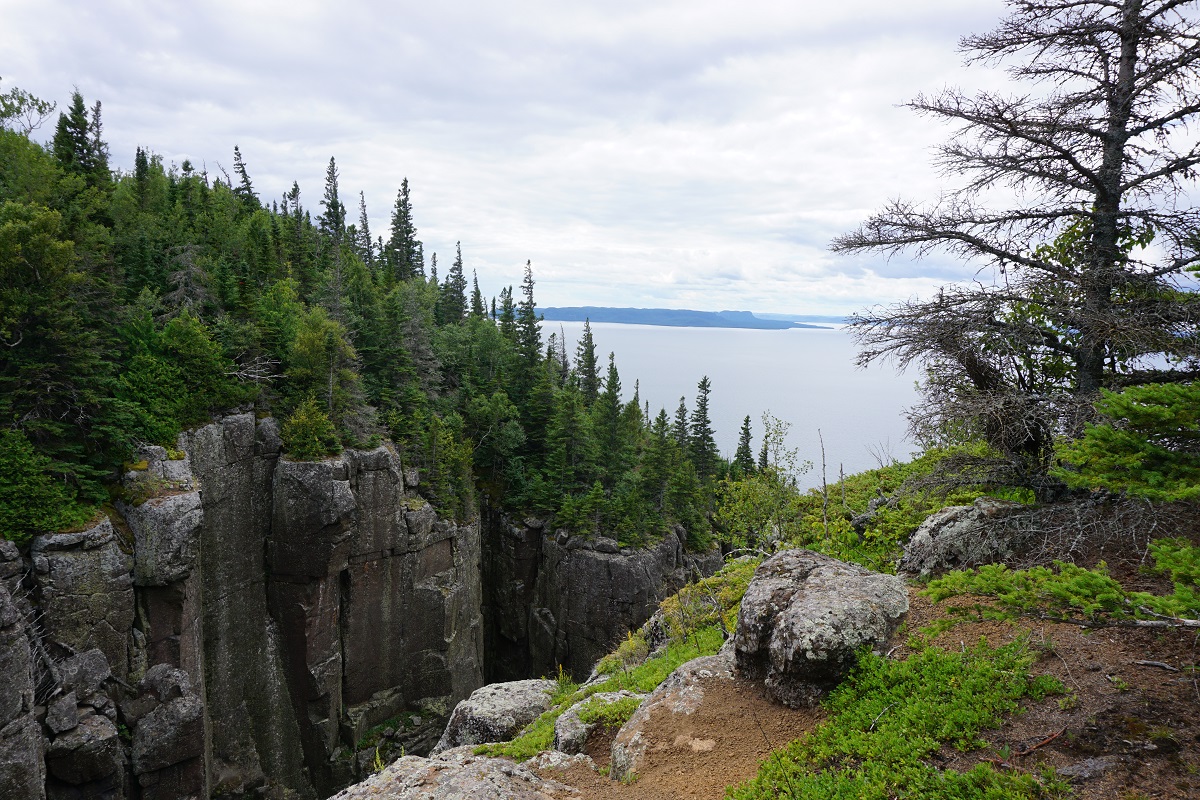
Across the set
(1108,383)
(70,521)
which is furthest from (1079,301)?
(70,521)

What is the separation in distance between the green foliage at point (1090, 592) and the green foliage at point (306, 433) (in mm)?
28297

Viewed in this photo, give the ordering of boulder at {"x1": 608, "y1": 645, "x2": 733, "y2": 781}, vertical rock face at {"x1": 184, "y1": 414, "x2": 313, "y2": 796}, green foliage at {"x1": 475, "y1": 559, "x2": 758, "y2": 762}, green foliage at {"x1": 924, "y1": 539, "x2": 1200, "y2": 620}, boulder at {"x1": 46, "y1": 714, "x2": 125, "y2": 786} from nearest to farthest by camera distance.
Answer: green foliage at {"x1": 924, "y1": 539, "x2": 1200, "y2": 620} → boulder at {"x1": 608, "y1": 645, "x2": 733, "y2": 781} → green foliage at {"x1": 475, "y1": 559, "x2": 758, "y2": 762} → boulder at {"x1": 46, "y1": 714, "x2": 125, "y2": 786} → vertical rock face at {"x1": 184, "y1": 414, "x2": 313, "y2": 796}

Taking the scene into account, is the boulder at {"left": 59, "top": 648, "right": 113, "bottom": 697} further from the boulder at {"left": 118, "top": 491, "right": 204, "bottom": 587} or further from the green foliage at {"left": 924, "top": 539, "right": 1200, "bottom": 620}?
the green foliage at {"left": 924, "top": 539, "right": 1200, "bottom": 620}

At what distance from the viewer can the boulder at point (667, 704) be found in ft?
30.2

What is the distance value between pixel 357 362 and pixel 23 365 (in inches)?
583

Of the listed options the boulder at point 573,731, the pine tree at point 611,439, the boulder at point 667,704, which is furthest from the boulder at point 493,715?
the pine tree at point 611,439

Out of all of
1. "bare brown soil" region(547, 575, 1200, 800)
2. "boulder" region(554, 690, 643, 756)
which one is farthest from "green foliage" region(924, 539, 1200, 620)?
"boulder" region(554, 690, 643, 756)

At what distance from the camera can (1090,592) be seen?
5.33 m

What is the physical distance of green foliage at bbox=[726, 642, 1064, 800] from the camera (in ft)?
20.9

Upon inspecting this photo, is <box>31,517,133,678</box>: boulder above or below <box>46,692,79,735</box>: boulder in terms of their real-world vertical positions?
above

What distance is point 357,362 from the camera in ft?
110

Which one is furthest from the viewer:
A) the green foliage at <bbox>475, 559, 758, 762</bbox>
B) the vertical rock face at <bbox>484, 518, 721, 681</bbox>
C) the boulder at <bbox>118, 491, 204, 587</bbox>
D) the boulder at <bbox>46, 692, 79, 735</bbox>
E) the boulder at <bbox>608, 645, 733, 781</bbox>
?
the vertical rock face at <bbox>484, 518, 721, 681</bbox>

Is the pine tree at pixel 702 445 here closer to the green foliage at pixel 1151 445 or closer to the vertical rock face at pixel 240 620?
the vertical rock face at pixel 240 620

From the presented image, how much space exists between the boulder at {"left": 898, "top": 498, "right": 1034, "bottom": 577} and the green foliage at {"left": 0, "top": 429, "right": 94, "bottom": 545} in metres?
26.1
